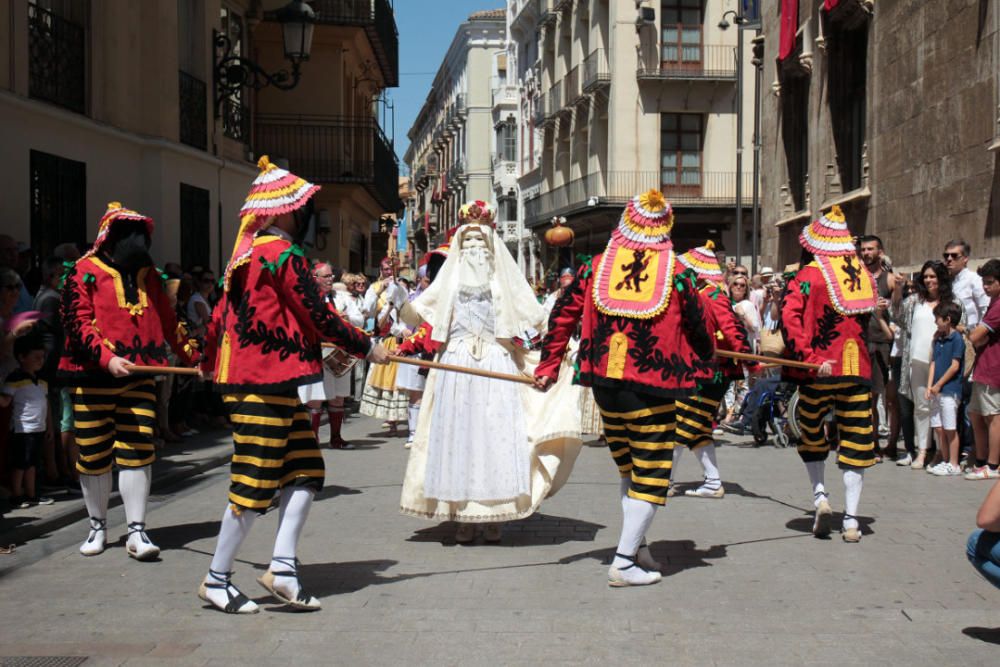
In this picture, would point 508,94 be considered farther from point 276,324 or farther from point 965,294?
point 276,324

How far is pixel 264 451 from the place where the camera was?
6.05 m

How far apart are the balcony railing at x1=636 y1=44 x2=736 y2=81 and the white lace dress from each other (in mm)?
33300

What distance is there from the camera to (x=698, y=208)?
40219 millimetres

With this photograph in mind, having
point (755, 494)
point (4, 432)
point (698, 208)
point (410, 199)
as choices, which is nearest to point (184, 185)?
point (4, 432)

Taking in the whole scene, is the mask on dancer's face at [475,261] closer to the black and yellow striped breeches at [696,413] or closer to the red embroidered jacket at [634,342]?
the red embroidered jacket at [634,342]

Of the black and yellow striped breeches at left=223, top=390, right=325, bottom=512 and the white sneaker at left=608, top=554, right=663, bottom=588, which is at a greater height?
the black and yellow striped breeches at left=223, top=390, right=325, bottom=512

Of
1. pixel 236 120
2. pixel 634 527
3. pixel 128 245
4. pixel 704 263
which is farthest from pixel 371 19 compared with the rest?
pixel 634 527

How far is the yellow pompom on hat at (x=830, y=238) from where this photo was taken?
8.22m

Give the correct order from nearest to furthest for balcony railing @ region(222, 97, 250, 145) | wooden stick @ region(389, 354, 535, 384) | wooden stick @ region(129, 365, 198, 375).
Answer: wooden stick @ region(389, 354, 535, 384)
wooden stick @ region(129, 365, 198, 375)
balcony railing @ region(222, 97, 250, 145)

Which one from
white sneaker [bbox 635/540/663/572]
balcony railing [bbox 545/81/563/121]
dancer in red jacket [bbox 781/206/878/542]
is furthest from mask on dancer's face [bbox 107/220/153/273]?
balcony railing [bbox 545/81/563/121]

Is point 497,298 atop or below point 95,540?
atop

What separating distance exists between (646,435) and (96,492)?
328 centimetres

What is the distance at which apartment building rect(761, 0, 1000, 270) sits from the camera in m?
15.1

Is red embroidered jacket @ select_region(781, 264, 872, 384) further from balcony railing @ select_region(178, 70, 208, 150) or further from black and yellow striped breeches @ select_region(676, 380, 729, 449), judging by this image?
balcony railing @ select_region(178, 70, 208, 150)
